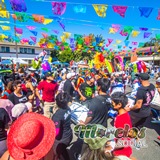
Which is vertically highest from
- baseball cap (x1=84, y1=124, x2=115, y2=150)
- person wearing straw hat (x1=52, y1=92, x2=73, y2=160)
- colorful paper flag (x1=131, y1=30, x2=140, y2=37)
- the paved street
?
colorful paper flag (x1=131, y1=30, x2=140, y2=37)

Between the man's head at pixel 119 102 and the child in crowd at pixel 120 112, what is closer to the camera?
the child in crowd at pixel 120 112

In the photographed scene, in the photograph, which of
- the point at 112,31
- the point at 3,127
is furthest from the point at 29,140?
the point at 112,31

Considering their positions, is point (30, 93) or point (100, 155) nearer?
point (100, 155)

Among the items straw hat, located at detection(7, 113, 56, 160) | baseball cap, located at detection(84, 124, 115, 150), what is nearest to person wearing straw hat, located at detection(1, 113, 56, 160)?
→ straw hat, located at detection(7, 113, 56, 160)

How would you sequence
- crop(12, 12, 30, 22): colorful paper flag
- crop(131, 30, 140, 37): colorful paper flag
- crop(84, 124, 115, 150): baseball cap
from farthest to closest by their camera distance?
crop(131, 30, 140, 37): colorful paper flag < crop(12, 12, 30, 22): colorful paper flag < crop(84, 124, 115, 150): baseball cap

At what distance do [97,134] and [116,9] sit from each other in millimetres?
8323

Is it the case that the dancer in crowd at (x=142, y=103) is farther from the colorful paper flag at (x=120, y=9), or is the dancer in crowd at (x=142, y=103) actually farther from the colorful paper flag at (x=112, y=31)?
the colorful paper flag at (x=112, y=31)

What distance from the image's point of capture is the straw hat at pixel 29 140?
4.58 ft

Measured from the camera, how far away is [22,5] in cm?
805

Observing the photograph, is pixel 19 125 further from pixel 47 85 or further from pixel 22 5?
pixel 22 5

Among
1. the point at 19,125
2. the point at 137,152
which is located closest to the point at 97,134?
the point at 19,125

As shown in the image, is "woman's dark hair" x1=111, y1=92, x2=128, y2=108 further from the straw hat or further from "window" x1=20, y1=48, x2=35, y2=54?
"window" x1=20, y1=48, x2=35, y2=54

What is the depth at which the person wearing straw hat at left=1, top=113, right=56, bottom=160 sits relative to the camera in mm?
1396

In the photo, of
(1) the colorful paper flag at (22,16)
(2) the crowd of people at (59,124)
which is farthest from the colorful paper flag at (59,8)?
(2) the crowd of people at (59,124)
